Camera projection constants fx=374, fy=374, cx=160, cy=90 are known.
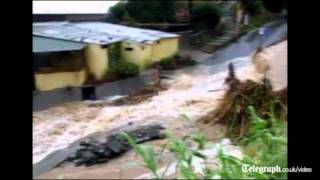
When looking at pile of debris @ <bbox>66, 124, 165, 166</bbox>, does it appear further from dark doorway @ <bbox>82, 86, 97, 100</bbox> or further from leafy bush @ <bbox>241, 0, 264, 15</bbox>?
leafy bush @ <bbox>241, 0, 264, 15</bbox>

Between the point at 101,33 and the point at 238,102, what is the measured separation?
0.50 metres

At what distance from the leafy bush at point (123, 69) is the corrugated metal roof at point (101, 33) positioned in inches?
2.7

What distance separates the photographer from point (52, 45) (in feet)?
2.75

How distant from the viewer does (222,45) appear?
0.97 metres

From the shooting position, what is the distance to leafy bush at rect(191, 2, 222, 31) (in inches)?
35.9

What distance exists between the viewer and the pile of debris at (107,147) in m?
1.05

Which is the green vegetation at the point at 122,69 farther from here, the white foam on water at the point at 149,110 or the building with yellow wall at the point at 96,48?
the white foam on water at the point at 149,110

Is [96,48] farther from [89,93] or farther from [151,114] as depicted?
[151,114]

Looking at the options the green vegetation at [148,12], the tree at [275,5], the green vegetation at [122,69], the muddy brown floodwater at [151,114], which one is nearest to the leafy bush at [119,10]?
the green vegetation at [148,12]

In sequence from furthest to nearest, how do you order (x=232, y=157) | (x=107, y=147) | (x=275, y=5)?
(x=107, y=147)
(x=275, y=5)
(x=232, y=157)

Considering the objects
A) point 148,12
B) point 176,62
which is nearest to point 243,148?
point 176,62
